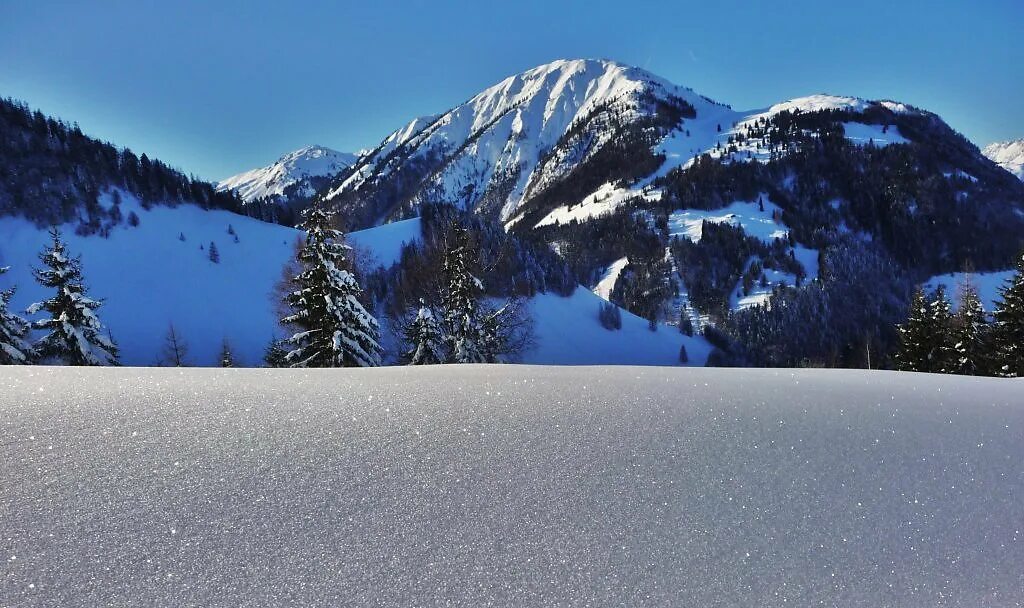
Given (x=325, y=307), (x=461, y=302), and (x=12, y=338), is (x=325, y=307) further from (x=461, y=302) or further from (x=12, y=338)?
(x=12, y=338)

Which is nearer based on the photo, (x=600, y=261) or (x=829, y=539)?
(x=829, y=539)

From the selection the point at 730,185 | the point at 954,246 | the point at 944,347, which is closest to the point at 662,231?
the point at 730,185

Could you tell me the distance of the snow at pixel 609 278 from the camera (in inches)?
4949

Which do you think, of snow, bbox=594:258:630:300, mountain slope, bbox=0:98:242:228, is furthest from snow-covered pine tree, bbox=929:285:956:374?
snow, bbox=594:258:630:300

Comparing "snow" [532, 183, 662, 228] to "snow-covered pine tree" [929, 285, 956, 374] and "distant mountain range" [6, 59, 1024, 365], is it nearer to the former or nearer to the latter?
"distant mountain range" [6, 59, 1024, 365]

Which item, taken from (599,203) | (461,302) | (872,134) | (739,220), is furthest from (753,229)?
(461,302)

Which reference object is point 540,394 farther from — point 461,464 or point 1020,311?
point 1020,311

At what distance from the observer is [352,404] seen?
267cm

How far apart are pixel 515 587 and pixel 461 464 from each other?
2.16ft

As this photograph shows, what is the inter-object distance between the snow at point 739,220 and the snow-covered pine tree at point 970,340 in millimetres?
113859

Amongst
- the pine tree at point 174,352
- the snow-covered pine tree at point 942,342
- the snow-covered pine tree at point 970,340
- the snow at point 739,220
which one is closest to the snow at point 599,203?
the snow at point 739,220

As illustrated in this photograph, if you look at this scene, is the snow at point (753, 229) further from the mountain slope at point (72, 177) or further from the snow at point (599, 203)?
the mountain slope at point (72, 177)

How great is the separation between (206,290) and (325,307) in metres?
39.0

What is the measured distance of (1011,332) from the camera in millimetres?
21047
